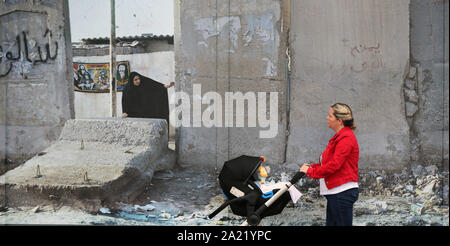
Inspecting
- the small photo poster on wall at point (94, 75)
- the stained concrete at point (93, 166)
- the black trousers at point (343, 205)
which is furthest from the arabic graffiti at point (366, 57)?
the small photo poster on wall at point (94, 75)

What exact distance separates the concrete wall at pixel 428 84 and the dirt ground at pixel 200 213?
3.04 feet

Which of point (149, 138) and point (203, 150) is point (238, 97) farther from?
point (149, 138)

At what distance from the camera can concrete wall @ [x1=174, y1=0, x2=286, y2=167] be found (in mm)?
4461

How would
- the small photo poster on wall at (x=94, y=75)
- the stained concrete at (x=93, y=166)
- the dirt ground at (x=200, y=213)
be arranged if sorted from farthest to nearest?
the small photo poster on wall at (x=94, y=75) < the stained concrete at (x=93, y=166) < the dirt ground at (x=200, y=213)

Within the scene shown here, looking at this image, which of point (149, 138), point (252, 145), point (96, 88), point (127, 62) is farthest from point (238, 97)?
point (96, 88)

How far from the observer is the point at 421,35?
4.36 m

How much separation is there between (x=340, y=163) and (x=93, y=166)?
261cm

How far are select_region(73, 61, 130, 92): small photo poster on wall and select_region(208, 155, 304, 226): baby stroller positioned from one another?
6290 millimetres

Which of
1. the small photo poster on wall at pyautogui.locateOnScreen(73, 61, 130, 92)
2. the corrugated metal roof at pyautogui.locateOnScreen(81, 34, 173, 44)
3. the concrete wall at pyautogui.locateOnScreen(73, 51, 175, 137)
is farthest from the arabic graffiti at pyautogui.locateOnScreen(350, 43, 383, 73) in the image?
the small photo poster on wall at pyautogui.locateOnScreen(73, 61, 130, 92)

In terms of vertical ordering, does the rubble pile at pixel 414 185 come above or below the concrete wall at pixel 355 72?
below

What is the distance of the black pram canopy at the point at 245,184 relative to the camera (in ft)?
8.71

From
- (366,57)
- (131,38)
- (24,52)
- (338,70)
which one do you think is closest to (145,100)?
(24,52)

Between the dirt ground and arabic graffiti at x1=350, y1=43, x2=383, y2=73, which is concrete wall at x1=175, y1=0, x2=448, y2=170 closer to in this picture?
arabic graffiti at x1=350, y1=43, x2=383, y2=73

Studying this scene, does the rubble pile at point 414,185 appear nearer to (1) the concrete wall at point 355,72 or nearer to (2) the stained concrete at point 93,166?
(1) the concrete wall at point 355,72
